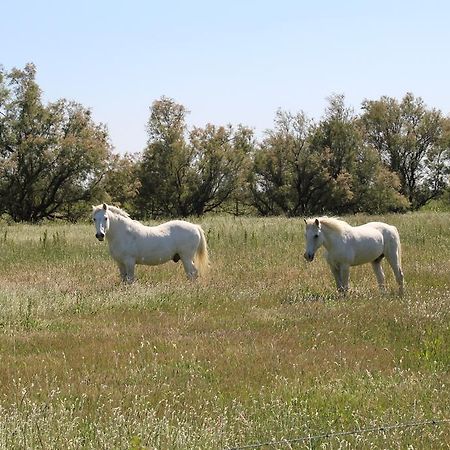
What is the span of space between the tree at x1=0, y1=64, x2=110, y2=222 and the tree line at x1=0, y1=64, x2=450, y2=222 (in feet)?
0.22

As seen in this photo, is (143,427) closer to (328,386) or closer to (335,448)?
(335,448)

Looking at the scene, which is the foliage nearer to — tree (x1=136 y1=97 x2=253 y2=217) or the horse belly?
tree (x1=136 y1=97 x2=253 y2=217)

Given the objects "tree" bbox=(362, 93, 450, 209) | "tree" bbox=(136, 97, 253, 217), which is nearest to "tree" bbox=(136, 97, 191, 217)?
"tree" bbox=(136, 97, 253, 217)

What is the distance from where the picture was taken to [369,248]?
13.6 m

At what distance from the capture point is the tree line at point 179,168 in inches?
1666

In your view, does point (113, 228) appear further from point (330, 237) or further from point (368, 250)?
point (368, 250)

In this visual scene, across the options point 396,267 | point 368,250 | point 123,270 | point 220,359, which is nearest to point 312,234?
point 368,250

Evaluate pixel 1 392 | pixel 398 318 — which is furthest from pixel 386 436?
pixel 398 318

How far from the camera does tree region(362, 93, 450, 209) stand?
60469 mm

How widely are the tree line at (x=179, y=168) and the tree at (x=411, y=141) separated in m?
2.74

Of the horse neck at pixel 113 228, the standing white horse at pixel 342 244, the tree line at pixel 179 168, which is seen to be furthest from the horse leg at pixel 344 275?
the tree line at pixel 179 168

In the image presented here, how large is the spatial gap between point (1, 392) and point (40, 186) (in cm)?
3772

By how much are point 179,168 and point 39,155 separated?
11.2 m

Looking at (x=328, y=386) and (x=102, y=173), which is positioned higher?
(x=102, y=173)
